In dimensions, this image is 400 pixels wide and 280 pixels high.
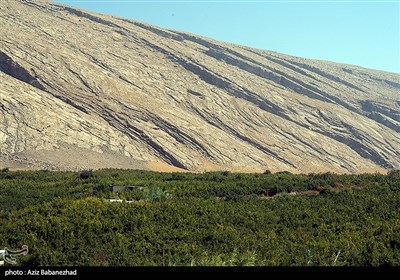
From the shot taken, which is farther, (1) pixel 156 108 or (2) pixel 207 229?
(1) pixel 156 108

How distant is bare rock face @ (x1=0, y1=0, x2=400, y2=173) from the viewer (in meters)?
56.0

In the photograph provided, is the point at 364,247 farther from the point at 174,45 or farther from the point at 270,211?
the point at 174,45

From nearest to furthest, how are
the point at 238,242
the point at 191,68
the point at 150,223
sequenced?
the point at 238,242
the point at 150,223
the point at 191,68

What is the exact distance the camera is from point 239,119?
248 ft

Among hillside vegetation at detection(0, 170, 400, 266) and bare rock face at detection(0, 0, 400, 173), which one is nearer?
hillside vegetation at detection(0, 170, 400, 266)

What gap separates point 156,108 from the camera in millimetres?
67875

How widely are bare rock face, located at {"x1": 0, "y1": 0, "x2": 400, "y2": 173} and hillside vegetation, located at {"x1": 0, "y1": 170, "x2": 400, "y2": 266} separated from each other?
95.9 feet

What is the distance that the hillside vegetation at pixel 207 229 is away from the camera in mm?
13008

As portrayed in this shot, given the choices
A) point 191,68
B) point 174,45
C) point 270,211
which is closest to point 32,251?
point 270,211

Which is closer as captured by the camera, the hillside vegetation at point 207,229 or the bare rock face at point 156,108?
the hillside vegetation at point 207,229

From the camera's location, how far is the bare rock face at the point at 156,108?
56000 mm

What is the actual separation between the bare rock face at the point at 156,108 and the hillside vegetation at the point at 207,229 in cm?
2923

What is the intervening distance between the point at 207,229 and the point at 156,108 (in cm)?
5176

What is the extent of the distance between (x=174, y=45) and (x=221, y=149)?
45.4m
